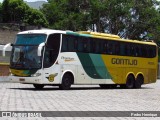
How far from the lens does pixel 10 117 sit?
11719mm

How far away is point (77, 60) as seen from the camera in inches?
1052

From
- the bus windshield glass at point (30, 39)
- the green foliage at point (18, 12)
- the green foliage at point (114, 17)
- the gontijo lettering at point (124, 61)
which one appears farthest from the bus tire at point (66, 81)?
the green foliage at point (18, 12)

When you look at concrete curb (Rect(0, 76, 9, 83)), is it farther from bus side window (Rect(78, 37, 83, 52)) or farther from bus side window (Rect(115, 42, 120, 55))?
bus side window (Rect(78, 37, 83, 52))

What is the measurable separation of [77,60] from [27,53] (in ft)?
11.0

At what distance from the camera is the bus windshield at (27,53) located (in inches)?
966

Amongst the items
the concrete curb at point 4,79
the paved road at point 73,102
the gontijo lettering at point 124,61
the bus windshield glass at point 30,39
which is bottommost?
the concrete curb at point 4,79

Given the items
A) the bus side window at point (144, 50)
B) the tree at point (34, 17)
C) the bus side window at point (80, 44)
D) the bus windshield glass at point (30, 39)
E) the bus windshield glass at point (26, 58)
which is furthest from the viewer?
the tree at point (34, 17)

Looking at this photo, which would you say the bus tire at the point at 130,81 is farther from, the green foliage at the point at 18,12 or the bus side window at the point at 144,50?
the green foliage at the point at 18,12

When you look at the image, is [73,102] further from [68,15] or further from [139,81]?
[68,15]

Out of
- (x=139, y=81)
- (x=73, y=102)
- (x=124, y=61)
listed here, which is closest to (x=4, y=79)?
(x=124, y=61)

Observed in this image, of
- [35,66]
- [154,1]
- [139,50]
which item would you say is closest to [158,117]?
[35,66]

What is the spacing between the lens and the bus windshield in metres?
24.5

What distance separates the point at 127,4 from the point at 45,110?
148ft

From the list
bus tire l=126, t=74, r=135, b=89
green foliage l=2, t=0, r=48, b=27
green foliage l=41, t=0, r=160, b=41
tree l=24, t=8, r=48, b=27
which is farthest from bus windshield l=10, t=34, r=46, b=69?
green foliage l=2, t=0, r=48, b=27
